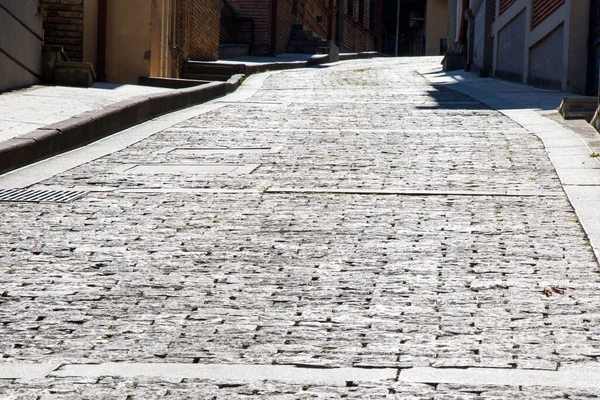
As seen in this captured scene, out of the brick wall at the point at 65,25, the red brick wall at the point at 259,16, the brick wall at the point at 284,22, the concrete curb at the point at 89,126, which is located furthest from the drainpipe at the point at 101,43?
the brick wall at the point at 284,22

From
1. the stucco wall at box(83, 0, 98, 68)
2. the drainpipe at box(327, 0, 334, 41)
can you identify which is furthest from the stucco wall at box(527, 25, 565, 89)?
the drainpipe at box(327, 0, 334, 41)

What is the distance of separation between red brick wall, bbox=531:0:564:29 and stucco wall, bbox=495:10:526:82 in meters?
0.89

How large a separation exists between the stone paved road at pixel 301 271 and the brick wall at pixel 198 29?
12700 mm

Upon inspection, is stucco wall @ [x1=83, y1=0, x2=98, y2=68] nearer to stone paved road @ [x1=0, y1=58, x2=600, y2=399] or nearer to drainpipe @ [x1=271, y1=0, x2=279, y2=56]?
stone paved road @ [x1=0, y1=58, x2=600, y2=399]

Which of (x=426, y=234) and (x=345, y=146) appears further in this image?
(x=345, y=146)

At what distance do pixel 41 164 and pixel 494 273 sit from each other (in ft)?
16.6

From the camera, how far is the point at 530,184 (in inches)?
268

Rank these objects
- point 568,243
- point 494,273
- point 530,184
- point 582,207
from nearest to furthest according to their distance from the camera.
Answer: point 494,273
point 568,243
point 582,207
point 530,184

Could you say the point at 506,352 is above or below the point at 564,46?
below

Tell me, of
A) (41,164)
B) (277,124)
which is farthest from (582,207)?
(277,124)

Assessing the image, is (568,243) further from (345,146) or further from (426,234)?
(345,146)

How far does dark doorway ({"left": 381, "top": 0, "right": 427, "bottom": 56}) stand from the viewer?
5034cm

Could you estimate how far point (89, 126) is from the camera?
31.3 ft

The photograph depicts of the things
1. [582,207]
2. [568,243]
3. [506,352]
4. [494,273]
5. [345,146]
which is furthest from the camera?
[345,146]
